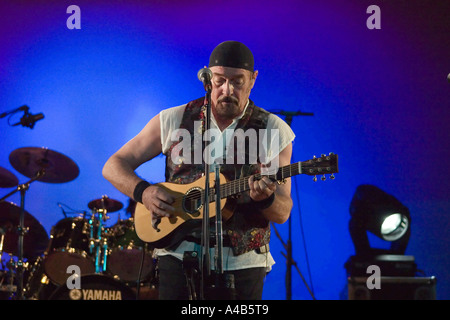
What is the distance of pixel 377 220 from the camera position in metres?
4.96

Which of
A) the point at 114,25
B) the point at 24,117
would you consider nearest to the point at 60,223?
the point at 24,117

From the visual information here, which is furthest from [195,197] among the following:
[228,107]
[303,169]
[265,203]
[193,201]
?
[303,169]

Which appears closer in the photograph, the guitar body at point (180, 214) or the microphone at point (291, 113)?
the guitar body at point (180, 214)

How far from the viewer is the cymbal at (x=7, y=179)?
5312mm

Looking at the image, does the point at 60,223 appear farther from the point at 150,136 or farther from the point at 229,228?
the point at 229,228

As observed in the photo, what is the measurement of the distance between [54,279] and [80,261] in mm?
333

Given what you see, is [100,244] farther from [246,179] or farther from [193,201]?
[246,179]

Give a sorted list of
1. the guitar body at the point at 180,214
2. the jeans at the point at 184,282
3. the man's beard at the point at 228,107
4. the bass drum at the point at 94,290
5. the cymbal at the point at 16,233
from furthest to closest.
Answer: the cymbal at the point at 16,233 → the bass drum at the point at 94,290 → the man's beard at the point at 228,107 → the guitar body at the point at 180,214 → the jeans at the point at 184,282

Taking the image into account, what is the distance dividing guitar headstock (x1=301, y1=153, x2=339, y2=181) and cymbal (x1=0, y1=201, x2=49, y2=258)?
386 cm

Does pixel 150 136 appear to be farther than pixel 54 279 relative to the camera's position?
No

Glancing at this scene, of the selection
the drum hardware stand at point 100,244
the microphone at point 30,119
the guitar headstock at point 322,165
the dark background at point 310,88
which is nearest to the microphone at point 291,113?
the dark background at point 310,88

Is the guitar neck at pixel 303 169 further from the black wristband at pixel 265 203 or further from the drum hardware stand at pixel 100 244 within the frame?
the drum hardware stand at pixel 100 244

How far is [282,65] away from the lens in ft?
17.7

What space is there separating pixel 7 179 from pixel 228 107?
139 inches
